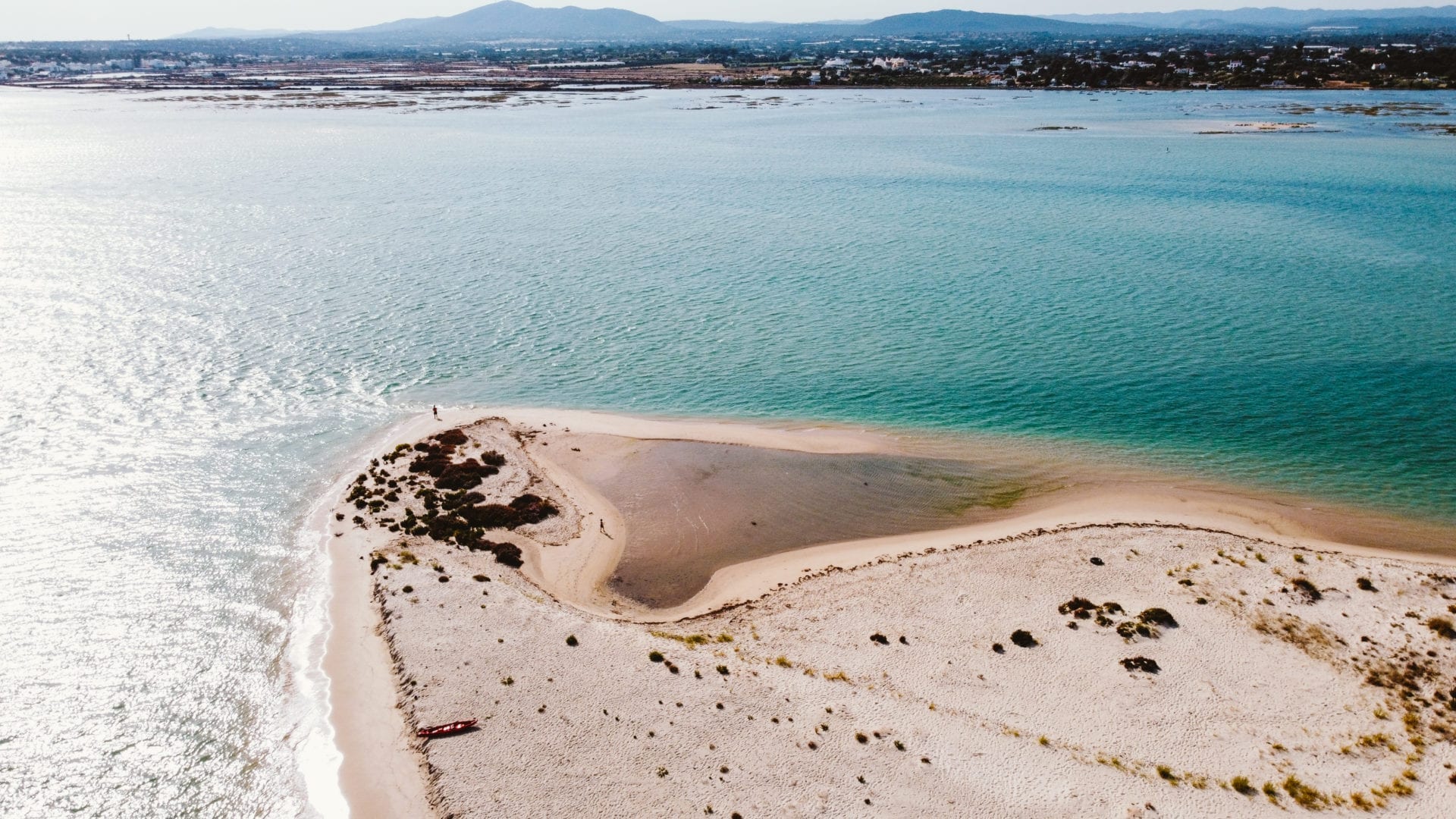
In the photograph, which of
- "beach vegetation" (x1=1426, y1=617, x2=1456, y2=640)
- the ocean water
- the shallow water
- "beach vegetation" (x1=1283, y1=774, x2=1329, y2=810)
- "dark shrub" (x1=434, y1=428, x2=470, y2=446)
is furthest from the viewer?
"dark shrub" (x1=434, y1=428, x2=470, y2=446)

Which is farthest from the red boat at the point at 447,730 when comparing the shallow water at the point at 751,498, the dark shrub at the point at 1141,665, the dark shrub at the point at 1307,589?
the dark shrub at the point at 1307,589

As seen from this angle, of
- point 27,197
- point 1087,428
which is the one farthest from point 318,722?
point 27,197

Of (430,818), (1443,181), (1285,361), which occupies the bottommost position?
(430,818)

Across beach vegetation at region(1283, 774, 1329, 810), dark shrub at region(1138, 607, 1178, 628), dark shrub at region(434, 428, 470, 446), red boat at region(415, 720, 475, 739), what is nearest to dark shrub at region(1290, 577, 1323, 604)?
dark shrub at region(1138, 607, 1178, 628)

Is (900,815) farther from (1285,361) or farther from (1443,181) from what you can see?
(1443,181)

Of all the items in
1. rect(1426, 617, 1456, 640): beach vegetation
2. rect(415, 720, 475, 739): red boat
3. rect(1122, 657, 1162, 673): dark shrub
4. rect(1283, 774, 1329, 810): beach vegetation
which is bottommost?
rect(1283, 774, 1329, 810): beach vegetation

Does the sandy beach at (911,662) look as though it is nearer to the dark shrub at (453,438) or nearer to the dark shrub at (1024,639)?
the dark shrub at (1024,639)

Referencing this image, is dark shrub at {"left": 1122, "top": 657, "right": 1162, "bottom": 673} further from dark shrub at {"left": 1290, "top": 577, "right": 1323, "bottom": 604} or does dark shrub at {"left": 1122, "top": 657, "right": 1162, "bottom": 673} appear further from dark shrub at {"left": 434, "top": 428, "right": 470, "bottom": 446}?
dark shrub at {"left": 434, "top": 428, "right": 470, "bottom": 446}
